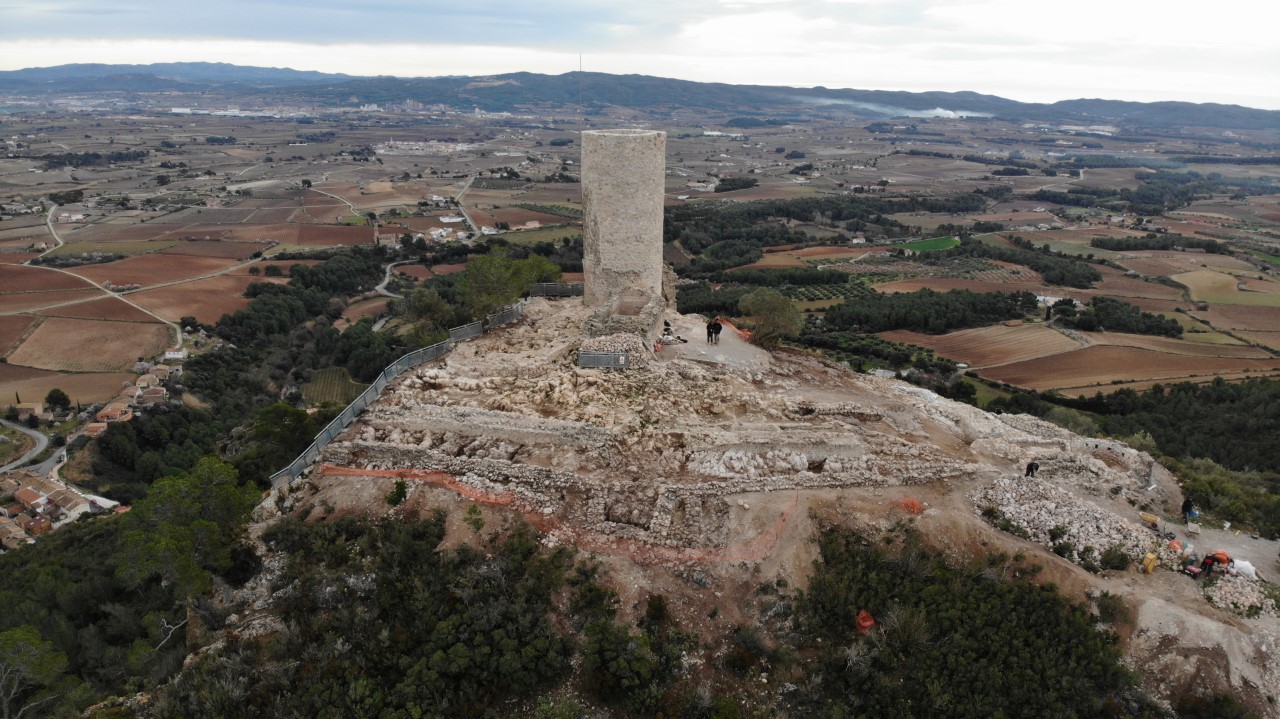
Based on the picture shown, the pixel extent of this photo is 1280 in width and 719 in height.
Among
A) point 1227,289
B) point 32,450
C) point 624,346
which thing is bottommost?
point 32,450

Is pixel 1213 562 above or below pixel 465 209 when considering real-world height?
below

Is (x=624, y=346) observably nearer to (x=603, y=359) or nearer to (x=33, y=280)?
(x=603, y=359)

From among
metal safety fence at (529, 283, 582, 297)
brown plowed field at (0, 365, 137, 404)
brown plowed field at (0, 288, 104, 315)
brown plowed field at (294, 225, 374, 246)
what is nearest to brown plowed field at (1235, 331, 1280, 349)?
metal safety fence at (529, 283, 582, 297)

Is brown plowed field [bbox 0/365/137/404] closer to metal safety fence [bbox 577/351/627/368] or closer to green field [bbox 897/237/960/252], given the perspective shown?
metal safety fence [bbox 577/351/627/368]

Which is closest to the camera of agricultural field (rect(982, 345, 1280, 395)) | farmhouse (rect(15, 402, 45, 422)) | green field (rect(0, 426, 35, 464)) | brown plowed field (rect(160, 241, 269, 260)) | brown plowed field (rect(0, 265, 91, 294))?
green field (rect(0, 426, 35, 464))

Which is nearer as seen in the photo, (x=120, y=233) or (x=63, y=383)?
(x=63, y=383)

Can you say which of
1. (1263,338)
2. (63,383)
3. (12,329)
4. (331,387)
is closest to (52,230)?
(12,329)

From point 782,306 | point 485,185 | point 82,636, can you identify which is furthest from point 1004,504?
point 485,185

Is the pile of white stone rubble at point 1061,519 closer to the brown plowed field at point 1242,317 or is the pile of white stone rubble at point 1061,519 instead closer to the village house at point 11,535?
the village house at point 11,535
